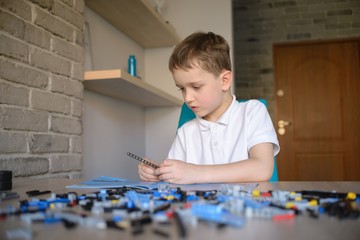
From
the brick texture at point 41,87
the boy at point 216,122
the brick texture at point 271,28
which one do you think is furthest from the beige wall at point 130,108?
the brick texture at point 271,28

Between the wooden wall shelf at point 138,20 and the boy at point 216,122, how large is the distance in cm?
74

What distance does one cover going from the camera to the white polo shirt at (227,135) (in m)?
1.26

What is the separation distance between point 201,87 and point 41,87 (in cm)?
62

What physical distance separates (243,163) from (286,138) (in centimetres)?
288

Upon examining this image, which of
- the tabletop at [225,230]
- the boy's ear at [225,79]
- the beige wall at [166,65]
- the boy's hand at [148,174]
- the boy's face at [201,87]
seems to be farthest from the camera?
the beige wall at [166,65]

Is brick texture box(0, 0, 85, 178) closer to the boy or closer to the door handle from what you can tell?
the boy

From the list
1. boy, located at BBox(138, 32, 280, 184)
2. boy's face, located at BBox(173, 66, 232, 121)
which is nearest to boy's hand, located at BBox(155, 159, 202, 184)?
boy, located at BBox(138, 32, 280, 184)

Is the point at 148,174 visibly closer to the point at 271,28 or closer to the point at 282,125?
the point at 282,125

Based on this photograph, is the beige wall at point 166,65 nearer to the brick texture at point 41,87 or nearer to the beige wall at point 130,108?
the beige wall at point 130,108

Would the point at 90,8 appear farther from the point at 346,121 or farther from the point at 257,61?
the point at 346,121

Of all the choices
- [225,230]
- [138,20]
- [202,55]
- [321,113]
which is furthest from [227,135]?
[321,113]

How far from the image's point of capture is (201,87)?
1.22m

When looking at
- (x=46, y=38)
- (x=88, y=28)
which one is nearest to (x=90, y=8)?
(x=88, y=28)

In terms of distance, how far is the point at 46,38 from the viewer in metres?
1.34
